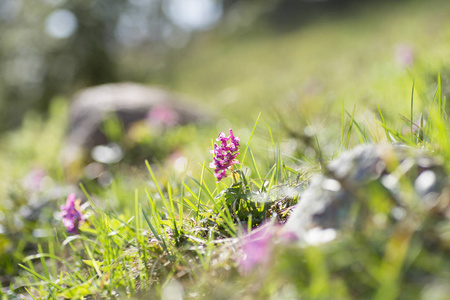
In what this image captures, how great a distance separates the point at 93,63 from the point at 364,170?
537 inches

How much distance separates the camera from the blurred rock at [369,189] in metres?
0.92

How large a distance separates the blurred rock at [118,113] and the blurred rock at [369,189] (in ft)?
11.7

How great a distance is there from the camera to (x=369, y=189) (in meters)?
0.95

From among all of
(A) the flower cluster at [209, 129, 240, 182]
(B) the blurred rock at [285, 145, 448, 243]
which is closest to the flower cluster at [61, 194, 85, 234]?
(A) the flower cluster at [209, 129, 240, 182]

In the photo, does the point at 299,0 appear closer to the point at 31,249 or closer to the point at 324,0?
the point at 324,0

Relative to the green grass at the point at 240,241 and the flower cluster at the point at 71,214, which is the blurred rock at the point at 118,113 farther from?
the flower cluster at the point at 71,214

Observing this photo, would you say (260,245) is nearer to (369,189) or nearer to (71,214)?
(369,189)

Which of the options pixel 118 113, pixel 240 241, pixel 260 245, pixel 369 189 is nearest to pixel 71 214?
pixel 240 241

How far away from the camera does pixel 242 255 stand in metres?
1.13

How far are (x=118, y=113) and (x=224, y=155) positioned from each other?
420cm

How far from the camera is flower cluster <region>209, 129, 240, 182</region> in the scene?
4.64ft

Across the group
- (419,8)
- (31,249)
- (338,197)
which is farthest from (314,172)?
(419,8)

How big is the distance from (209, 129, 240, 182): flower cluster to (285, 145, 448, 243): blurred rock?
0.40m

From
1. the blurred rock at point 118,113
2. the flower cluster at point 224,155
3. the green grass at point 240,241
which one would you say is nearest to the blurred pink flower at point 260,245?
the green grass at point 240,241
